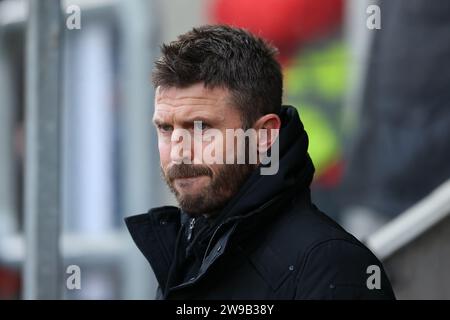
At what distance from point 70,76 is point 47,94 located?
222 cm

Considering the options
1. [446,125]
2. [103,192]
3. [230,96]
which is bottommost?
[103,192]

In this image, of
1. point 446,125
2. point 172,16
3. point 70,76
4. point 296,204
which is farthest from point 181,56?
point 172,16

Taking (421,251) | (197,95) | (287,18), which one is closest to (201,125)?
(197,95)

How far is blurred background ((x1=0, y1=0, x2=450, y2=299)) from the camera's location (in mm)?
2619

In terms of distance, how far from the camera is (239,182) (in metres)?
2.14

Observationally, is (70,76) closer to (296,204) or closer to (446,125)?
(446,125)

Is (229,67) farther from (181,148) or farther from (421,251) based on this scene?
(421,251)

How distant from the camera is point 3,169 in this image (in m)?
5.17

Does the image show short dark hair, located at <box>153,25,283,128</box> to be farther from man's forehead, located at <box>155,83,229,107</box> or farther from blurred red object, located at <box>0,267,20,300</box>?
blurred red object, located at <box>0,267,20,300</box>

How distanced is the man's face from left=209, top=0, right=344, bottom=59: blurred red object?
158 inches

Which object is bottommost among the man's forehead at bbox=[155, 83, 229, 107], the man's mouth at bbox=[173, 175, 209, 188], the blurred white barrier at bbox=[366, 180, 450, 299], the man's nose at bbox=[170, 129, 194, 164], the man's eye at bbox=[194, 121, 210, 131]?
the blurred white barrier at bbox=[366, 180, 450, 299]

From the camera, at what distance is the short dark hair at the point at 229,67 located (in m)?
2.13

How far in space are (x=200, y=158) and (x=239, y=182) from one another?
0.10 meters

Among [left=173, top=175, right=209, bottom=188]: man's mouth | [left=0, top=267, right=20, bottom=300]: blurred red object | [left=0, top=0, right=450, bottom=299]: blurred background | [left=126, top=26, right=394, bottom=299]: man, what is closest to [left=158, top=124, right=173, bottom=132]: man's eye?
[left=126, top=26, right=394, bottom=299]: man
